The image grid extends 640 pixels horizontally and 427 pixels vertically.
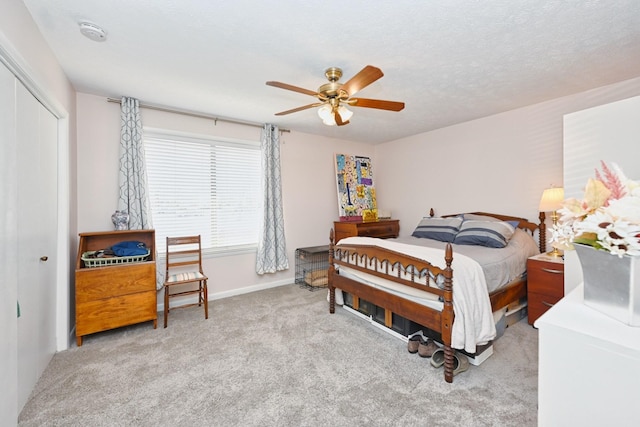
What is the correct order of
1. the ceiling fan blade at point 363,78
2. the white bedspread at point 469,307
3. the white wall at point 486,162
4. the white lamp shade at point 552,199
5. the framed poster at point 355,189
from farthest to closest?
the framed poster at point 355,189 → the white wall at point 486,162 → the white lamp shade at point 552,199 → the white bedspread at point 469,307 → the ceiling fan blade at point 363,78

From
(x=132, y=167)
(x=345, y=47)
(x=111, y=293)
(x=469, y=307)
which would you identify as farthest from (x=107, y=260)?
(x=469, y=307)

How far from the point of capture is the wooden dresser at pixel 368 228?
14.3 ft

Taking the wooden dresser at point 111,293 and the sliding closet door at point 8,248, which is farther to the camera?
the wooden dresser at point 111,293

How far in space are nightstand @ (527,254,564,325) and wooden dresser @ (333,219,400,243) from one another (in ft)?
7.08

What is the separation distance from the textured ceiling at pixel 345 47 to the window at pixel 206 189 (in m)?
0.64

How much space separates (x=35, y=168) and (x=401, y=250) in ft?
9.77

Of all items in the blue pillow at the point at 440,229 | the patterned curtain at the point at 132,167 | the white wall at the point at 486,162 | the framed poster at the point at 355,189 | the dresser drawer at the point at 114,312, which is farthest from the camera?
the framed poster at the point at 355,189

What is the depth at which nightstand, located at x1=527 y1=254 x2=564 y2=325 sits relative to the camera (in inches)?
104

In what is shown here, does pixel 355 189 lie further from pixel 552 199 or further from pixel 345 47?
pixel 345 47

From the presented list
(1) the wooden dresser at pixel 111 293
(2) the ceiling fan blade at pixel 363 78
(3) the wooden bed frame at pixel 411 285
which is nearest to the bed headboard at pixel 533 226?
(3) the wooden bed frame at pixel 411 285

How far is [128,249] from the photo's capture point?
2771 mm

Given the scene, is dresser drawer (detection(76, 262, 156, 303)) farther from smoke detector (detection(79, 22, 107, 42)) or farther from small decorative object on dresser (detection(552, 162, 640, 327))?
small decorative object on dresser (detection(552, 162, 640, 327))

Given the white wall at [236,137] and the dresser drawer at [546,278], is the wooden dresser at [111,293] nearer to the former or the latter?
the white wall at [236,137]

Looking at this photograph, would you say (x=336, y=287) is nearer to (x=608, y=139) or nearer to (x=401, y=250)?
(x=401, y=250)
